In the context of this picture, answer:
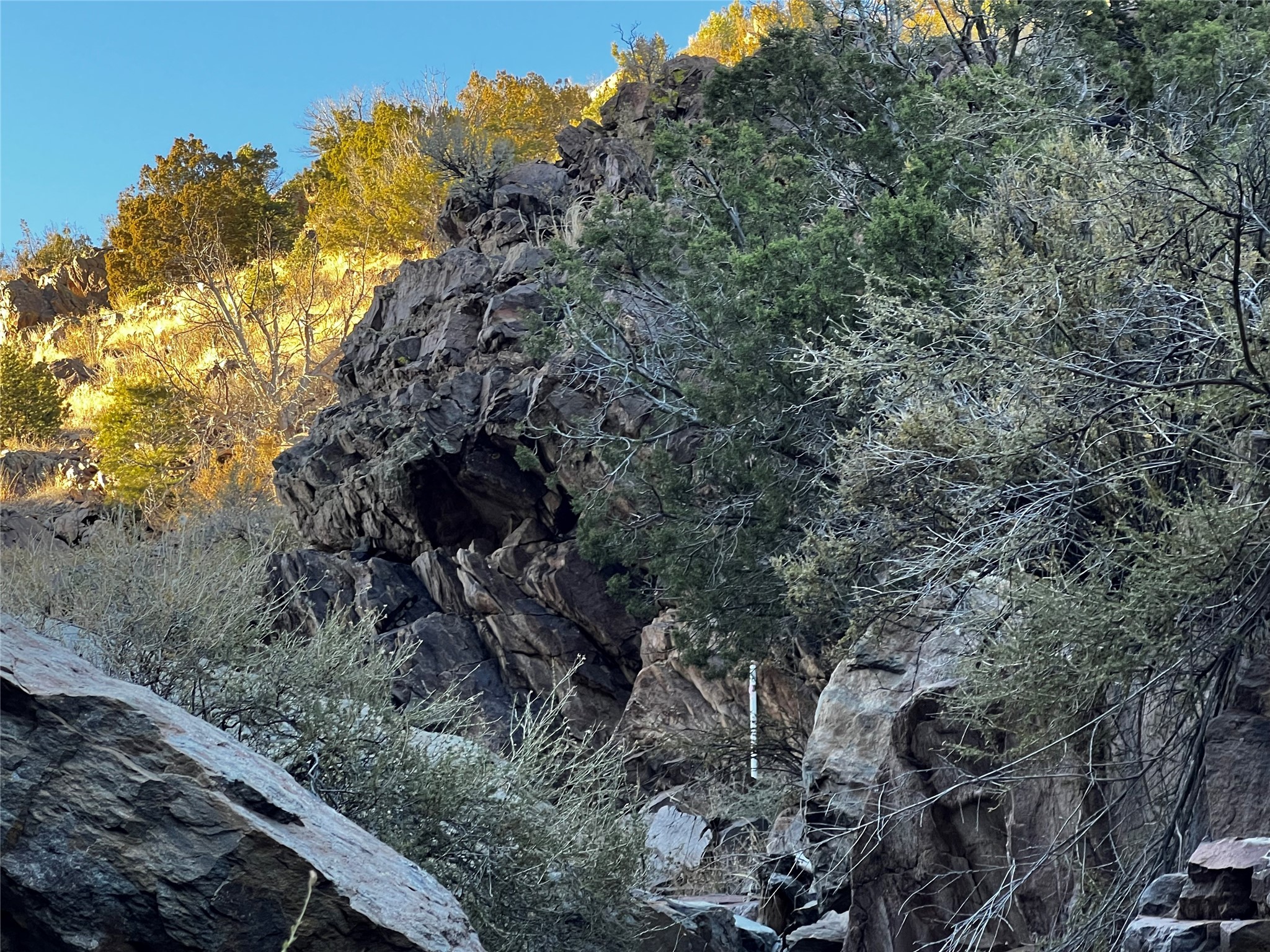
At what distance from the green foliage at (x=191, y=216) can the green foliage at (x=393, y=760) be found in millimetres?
30967

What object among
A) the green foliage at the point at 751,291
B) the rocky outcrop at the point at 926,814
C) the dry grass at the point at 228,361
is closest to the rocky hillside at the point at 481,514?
the green foliage at the point at 751,291

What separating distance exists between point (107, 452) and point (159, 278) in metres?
9.09

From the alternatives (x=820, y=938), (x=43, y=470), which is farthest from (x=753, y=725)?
(x=43, y=470)

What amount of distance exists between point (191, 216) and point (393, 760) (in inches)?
1337

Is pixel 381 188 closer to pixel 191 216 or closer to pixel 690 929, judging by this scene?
pixel 191 216

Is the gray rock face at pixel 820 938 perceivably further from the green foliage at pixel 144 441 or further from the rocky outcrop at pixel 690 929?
the green foliage at pixel 144 441

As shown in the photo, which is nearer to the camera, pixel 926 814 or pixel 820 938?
pixel 926 814

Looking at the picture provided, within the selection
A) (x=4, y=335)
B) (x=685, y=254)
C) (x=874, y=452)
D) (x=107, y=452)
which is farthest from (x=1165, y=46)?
(x=4, y=335)

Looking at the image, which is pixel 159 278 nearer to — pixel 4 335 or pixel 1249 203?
pixel 4 335

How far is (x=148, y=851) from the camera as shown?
4551mm

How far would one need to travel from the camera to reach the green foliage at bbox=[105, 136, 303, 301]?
121ft

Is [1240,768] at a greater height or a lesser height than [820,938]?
greater

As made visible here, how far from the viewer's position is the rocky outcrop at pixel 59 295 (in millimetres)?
43094

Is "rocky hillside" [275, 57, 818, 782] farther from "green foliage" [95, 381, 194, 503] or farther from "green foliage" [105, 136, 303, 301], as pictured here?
"green foliage" [105, 136, 303, 301]
